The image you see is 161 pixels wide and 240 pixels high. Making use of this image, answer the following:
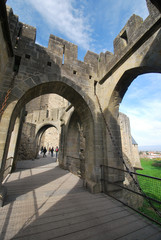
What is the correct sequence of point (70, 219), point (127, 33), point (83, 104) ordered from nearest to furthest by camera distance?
point (70, 219)
point (127, 33)
point (83, 104)

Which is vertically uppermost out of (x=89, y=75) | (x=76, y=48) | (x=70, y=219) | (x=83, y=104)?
(x=76, y=48)

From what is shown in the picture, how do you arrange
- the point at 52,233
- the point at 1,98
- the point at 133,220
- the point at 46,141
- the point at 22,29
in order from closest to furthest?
the point at 52,233 → the point at 133,220 → the point at 1,98 → the point at 22,29 → the point at 46,141

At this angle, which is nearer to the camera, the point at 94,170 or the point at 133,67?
the point at 133,67

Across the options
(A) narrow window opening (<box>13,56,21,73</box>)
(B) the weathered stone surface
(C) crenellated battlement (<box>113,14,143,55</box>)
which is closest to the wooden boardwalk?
(B) the weathered stone surface

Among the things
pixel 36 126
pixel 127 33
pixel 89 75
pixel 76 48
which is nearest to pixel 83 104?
pixel 89 75

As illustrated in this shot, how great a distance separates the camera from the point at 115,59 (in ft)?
13.3

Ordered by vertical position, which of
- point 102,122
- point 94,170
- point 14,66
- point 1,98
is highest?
point 14,66

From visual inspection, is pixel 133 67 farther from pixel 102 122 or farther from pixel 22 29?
pixel 22 29

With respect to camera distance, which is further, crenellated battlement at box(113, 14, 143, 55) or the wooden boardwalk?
crenellated battlement at box(113, 14, 143, 55)

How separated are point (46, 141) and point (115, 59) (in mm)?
22408

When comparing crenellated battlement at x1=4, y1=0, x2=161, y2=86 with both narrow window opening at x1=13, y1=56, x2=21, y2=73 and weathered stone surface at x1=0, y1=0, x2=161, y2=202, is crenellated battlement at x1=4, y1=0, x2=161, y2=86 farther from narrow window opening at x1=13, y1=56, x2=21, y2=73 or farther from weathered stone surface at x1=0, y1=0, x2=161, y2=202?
narrow window opening at x1=13, y1=56, x2=21, y2=73

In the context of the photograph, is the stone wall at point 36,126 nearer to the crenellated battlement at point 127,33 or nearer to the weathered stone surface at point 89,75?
the weathered stone surface at point 89,75

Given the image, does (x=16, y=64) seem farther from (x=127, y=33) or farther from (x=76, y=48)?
(x=127, y=33)

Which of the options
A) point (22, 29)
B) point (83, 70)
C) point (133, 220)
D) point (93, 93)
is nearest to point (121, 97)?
point (93, 93)
